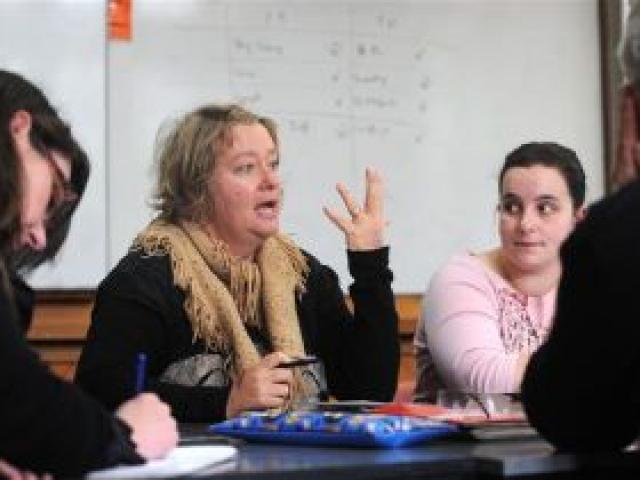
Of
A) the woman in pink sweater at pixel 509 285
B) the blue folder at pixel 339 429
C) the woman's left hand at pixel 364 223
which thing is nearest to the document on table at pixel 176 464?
the blue folder at pixel 339 429

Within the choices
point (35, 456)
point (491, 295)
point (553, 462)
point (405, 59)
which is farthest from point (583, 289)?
point (405, 59)

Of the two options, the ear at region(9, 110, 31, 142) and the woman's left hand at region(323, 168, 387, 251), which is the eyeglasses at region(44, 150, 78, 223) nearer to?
the ear at region(9, 110, 31, 142)

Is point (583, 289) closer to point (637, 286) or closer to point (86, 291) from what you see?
point (637, 286)

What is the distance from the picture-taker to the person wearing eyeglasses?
1.28m

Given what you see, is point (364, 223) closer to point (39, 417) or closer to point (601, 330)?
point (601, 330)

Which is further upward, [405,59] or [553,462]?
[405,59]

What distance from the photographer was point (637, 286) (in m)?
1.35

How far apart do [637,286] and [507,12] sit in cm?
252

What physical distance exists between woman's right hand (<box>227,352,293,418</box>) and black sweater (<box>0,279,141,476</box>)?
766 mm

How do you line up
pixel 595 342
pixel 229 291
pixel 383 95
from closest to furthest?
pixel 595 342
pixel 229 291
pixel 383 95

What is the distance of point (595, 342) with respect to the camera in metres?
1.38

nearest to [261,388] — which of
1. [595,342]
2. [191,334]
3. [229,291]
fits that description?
[191,334]

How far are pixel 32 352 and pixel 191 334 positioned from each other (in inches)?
40.9

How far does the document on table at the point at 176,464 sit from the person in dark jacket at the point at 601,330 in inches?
15.1
